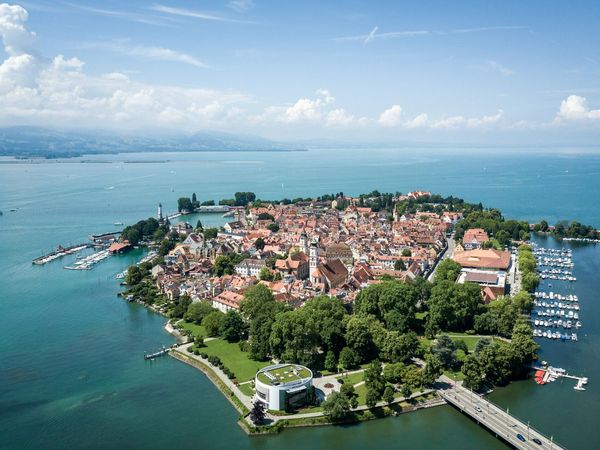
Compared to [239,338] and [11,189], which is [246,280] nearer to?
[239,338]

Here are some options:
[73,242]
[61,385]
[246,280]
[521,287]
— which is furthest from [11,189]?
[521,287]

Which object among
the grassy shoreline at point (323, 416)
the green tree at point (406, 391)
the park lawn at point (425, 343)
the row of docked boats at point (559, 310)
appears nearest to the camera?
the grassy shoreline at point (323, 416)

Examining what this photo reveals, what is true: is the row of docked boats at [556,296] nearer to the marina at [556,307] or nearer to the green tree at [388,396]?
the marina at [556,307]

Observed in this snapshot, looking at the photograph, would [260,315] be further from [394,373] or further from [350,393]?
[394,373]

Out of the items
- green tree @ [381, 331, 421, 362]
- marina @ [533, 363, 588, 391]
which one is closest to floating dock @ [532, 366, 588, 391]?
marina @ [533, 363, 588, 391]

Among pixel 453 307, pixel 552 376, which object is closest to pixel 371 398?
pixel 552 376

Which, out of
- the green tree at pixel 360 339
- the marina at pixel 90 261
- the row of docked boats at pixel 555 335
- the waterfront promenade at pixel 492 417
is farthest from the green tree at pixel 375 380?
the marina at pixel 90 261
